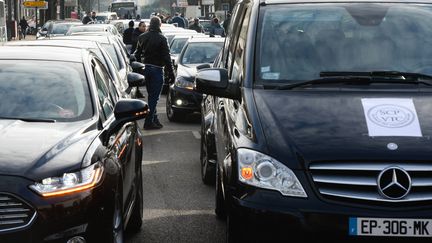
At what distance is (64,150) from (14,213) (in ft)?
2.04

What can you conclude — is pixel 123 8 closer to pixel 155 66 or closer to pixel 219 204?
pixel 155 66

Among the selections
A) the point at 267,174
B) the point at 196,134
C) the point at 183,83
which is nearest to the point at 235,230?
the point at 267,174

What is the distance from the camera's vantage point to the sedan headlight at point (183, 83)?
49.5 feet

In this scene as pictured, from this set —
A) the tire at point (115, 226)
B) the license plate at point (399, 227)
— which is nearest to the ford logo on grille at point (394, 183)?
the license plate at point (399, 227)

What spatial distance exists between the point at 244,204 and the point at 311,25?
1.87 metres

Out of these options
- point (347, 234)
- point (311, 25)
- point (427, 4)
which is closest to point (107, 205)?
point (347, 234)

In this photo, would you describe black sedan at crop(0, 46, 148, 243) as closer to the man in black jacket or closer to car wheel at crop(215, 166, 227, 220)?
car wheel at crop(215, 166, 227, 220)

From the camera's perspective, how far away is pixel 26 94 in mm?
6062

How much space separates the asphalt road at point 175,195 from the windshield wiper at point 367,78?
1.55 meters

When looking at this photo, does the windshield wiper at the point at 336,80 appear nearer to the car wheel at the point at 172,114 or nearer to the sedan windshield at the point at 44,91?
the sedan windshield at the point at 44,91

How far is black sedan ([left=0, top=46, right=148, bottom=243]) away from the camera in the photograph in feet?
15.0

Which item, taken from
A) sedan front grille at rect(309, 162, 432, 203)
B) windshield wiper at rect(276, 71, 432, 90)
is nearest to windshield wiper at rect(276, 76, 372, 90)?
windshield wiper at rect(276, 71, 432, 90)

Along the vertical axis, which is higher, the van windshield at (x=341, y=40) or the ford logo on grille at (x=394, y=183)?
the van windshield at (x=341, y=40)

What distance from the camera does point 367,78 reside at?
5789 millimetres
